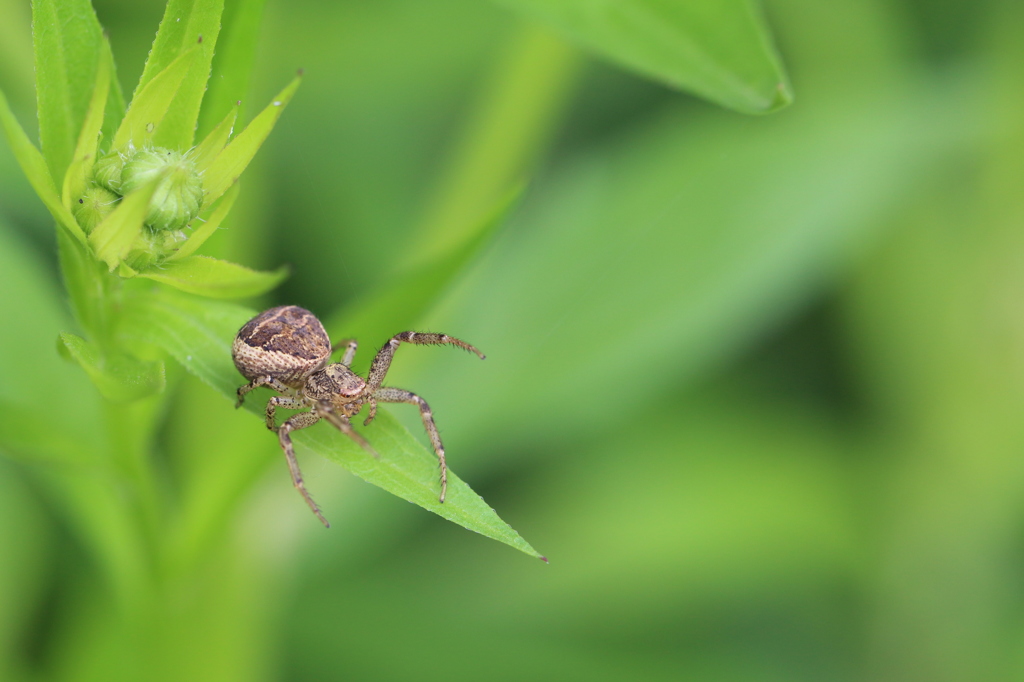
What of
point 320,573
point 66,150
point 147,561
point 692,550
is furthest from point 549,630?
point 66,150

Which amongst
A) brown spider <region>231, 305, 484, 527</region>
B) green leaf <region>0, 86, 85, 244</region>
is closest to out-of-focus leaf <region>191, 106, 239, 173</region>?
green leaf <region>0, 86, 85, 244</region>

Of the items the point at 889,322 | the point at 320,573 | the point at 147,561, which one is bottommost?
the point at 320,573

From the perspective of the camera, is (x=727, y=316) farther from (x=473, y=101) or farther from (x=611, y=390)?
(x=473, y=101)

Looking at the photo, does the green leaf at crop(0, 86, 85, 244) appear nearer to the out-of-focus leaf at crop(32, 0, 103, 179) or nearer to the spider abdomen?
the out-of-focus leaf at crop(32, 0, 103, 179)

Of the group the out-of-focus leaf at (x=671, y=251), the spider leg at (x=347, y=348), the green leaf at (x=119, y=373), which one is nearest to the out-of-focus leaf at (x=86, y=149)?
the green leaf at (x=119, y=373)

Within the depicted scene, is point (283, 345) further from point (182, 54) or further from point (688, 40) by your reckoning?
point (688, 40)

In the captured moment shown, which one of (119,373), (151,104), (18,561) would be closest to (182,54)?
(151,104)

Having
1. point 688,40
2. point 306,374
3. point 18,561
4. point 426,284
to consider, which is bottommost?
point 18,561
